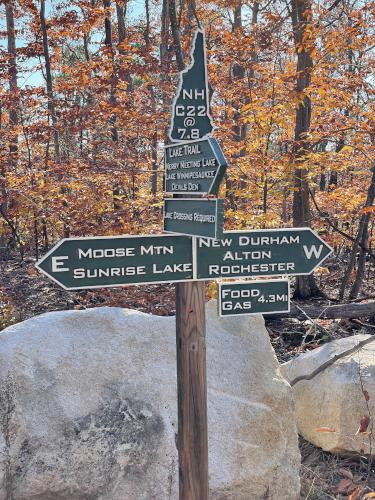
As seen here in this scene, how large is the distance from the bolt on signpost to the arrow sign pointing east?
0.13m

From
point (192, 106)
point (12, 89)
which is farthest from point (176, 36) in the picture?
point (192, 106)

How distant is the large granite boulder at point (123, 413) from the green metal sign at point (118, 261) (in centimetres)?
140

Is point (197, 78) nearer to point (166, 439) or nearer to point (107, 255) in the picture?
point (107, 255)

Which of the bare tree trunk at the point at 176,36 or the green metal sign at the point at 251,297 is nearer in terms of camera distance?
the green metal sign at the point at 251,297

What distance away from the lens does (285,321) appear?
7.15 metres

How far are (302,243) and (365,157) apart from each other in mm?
6468

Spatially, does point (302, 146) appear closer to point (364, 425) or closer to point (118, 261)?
point (364, 425)

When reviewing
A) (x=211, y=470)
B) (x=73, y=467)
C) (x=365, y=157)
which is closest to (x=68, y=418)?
(x=73, y=467)

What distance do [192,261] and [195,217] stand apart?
0.25m

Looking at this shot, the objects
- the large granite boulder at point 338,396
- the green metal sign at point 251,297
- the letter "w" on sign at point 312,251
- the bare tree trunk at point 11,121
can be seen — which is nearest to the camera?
the green metal sign at point 251,297

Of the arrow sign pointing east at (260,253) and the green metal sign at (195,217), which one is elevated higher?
the green metal sign at (195,217)

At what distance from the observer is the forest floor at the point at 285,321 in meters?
4.12

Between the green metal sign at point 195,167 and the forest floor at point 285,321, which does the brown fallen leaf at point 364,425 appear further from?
the green metal sign at point 195,167

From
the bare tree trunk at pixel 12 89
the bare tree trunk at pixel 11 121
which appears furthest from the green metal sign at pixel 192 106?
the bare tree trunk at pixel 12 89
